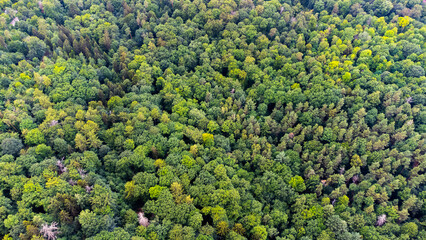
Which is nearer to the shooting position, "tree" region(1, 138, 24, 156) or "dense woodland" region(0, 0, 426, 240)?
"dense woodland" region(0, 0, 426, 240)

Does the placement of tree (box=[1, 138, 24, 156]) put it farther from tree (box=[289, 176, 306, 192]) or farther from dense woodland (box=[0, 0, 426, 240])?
tree (box=[289, 176, 306, 192])

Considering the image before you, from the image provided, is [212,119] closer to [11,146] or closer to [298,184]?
→ [298,184]

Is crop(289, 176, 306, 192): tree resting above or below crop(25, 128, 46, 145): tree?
above

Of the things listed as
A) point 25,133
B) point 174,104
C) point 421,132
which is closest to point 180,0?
point 174,104

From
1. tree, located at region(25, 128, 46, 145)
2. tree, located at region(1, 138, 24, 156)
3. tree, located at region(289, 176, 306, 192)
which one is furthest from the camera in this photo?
tree, located at region(289, 176, 306, 192)

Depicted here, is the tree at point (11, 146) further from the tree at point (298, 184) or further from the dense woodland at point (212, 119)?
the tree at point (298, 184)

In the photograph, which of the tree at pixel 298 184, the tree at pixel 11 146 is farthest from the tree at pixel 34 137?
the tree at pixel 298 184

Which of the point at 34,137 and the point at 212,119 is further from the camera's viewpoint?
the point at 212,119

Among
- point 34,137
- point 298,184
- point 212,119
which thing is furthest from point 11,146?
point 298,184

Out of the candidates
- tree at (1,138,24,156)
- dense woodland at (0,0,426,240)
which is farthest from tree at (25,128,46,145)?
tree at (1,138,24,156)
